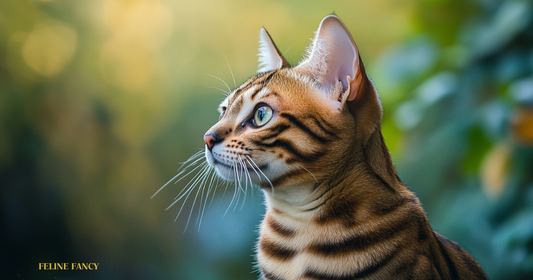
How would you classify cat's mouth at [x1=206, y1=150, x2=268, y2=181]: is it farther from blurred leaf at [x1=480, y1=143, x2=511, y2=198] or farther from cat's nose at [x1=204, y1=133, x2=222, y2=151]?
blurred leaf at [x1=480, y1=143, x2=511, y2=198]

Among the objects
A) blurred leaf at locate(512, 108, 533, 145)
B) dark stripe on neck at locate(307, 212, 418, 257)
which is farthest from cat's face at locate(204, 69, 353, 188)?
blurred leaf at locate(512, 108, 533, 145)

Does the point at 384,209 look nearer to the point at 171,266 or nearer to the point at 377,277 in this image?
the point at 377,277

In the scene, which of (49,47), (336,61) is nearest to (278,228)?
(336,61)

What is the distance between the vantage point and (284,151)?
65cm

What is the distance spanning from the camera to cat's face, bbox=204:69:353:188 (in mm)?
650

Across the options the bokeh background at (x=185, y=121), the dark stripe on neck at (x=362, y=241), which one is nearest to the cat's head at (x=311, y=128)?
the dark stripe on neck at (x=362, y=241)

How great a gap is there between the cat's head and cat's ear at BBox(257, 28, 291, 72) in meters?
0.16

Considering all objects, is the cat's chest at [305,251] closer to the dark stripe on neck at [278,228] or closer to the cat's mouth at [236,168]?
the dark stripe on neck at [278,228]

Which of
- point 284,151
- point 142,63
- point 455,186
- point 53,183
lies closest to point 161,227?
point 53,183

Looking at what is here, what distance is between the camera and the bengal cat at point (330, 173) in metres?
0.63

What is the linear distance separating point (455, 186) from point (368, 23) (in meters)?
0.67

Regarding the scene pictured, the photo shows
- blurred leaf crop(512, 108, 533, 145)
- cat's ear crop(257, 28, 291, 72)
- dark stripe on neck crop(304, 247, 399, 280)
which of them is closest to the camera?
dark stripe on neck crop(304, 247, 399, 280)

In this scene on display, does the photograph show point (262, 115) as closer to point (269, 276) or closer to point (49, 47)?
point (269, 276)

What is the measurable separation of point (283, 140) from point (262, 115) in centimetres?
6
